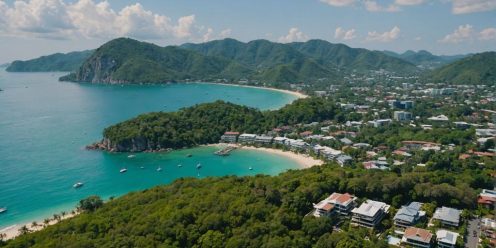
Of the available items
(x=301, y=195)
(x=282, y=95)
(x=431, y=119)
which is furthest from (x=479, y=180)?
(x=282, y=95)

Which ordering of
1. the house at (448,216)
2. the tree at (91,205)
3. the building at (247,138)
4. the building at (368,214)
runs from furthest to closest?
the building at (247,138)
the tree at (91,205)
the building at (368,214)
the house at (448,216)

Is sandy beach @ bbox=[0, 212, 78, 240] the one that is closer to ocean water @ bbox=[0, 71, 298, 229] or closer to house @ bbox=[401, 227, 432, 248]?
ocean water @ bbox=[0, 71, 298, 229]

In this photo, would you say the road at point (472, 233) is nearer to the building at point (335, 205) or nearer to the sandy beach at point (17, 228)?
the building at point (335, 205)

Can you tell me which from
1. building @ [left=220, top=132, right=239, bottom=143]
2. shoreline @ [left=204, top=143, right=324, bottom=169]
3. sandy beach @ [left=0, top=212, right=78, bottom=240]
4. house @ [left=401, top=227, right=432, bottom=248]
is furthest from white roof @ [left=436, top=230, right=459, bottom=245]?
building @ [left=220, top=132, right=239, bottom=143]

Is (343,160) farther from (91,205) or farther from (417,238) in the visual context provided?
(91,205)

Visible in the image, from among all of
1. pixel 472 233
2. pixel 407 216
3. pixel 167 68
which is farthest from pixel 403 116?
pixel 167 68

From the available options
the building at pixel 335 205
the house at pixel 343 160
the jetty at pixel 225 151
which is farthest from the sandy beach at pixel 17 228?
the house at pixel 343 160
